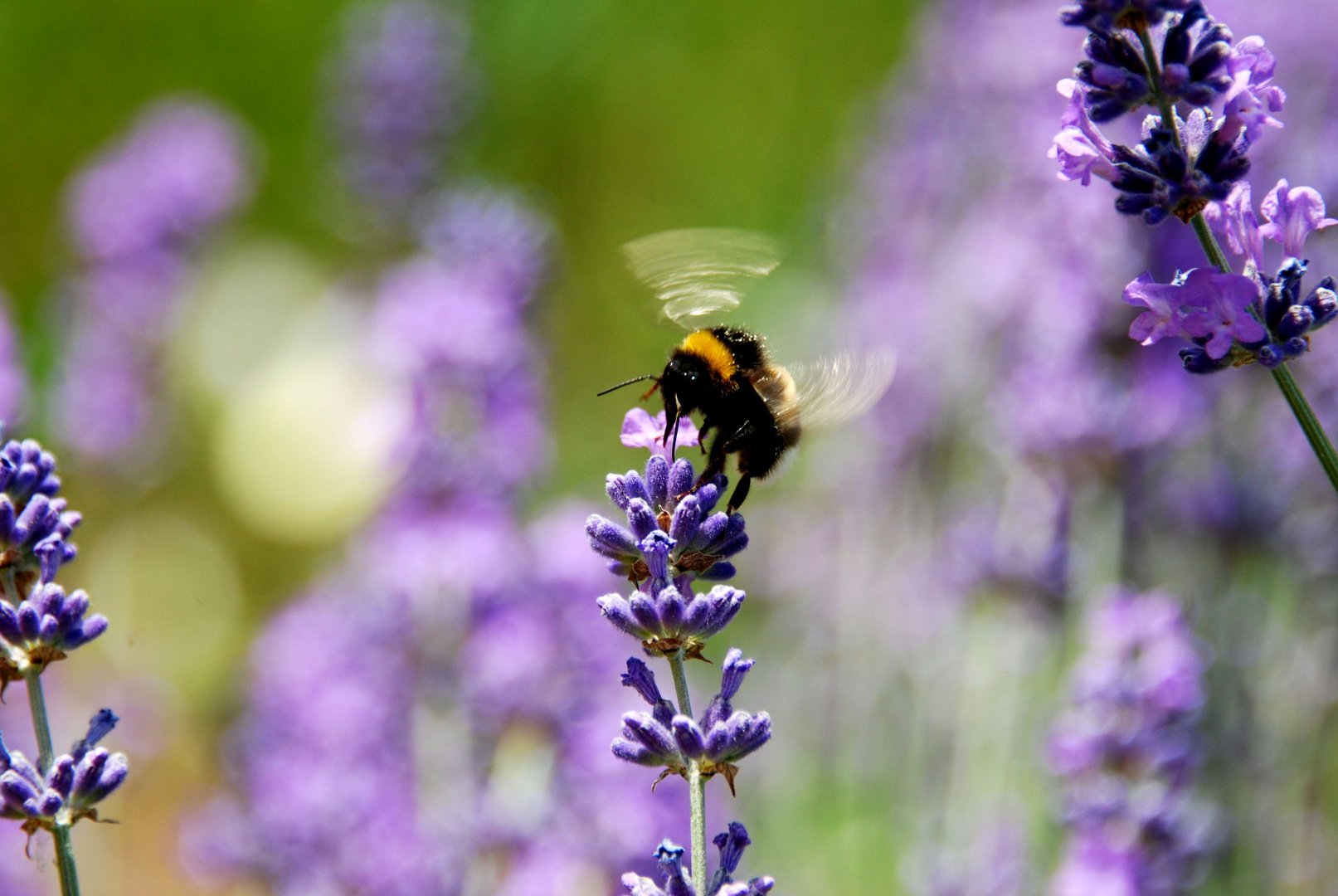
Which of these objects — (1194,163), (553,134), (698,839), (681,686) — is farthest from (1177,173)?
(553,134)

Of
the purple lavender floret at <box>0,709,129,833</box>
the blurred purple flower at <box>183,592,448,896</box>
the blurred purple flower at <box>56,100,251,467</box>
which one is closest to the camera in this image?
the purple lavender floret at <box>0,709,129,833</box>

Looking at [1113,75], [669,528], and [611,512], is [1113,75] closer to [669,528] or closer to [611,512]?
[669,528]

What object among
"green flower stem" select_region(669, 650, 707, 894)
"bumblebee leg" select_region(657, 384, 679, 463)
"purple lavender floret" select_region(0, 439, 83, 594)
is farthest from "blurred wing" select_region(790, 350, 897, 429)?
"purple lavender floret" select_region(0, 439, 83, 594)

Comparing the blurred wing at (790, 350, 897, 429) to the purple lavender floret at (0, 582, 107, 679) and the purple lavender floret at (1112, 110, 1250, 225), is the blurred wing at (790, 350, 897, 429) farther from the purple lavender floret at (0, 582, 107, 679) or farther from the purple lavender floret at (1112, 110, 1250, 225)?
the purple lavender floret at (0, 582, 107, 679)

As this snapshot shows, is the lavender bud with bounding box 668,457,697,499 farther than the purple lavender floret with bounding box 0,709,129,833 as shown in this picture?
Yes

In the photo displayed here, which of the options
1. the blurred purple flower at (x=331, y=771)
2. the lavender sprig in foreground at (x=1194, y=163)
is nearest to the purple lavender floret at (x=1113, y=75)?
the lavender sprig in foreground at (x=1194, y=163)

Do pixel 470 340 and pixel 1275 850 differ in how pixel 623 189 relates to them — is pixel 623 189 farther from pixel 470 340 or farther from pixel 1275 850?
pixel 1275 850

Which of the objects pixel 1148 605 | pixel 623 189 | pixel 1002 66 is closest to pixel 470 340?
pixel 1148 605
